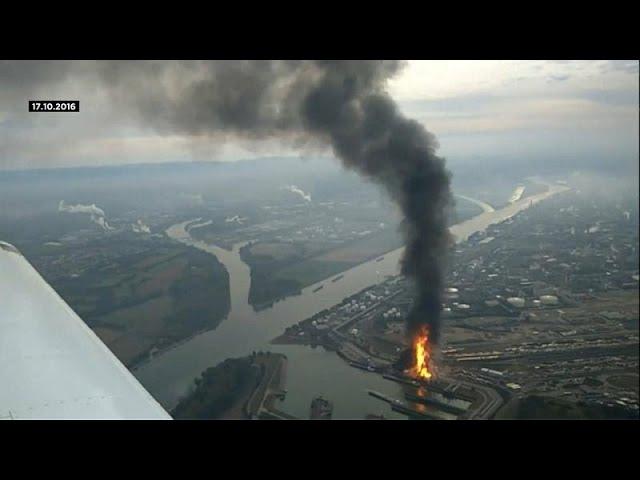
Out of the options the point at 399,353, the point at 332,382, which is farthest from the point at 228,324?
the point at 399,353

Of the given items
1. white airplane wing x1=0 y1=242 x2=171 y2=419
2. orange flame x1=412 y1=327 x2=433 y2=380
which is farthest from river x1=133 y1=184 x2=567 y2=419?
white airplane wing x1=0 y1=242 x2=171 y2=419

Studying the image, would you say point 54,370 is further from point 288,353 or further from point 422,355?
point 422,355

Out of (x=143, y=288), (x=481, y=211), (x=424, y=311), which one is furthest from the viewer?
(x=481, y=211)

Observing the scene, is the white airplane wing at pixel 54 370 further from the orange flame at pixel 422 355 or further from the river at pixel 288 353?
the orange flame at pixel 422 355

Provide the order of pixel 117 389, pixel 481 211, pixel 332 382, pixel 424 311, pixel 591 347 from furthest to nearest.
Answer: pixel 481 211, pixel 424 311, pixel 591 347, pixel 332 382, pixel 117 389

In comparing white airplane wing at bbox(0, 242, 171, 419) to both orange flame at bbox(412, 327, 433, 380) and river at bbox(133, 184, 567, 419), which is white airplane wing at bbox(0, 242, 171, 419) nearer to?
river at bbox(133, 184, 567, 419)

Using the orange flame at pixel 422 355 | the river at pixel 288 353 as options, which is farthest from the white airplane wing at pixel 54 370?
the orange flame at pixel 422 355

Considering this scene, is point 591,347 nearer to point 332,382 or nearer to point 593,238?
point 593,238
